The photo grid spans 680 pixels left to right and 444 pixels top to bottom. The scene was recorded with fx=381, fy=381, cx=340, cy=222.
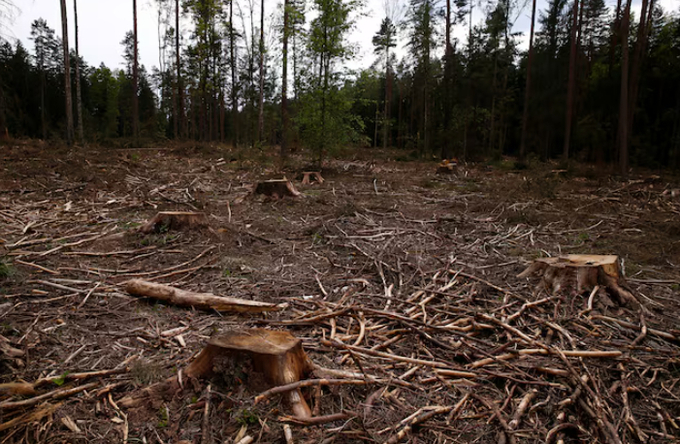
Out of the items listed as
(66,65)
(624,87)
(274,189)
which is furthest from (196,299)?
(66,65)

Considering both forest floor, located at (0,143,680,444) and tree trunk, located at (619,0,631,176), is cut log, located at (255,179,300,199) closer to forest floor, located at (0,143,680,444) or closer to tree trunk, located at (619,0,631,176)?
forest floor, located at (0,143,680,444)

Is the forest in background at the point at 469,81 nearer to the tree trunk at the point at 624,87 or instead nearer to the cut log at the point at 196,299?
the tree trunk at the point at 624,87

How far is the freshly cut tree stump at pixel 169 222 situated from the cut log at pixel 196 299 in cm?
224

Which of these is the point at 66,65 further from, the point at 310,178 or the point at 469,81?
the point at 469,81

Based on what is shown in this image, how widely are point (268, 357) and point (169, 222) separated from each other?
4.58 meters

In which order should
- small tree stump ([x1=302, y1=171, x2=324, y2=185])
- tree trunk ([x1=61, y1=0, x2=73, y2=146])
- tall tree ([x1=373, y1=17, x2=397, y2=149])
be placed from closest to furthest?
small tree stump ([x1=302, y1=171, x2=324, y2=185]) < tree trunk ([x1=61, y1=0, x2=73, y2=146]) < tall tree ([x1=373, y1=17, x2=397, y2=149])

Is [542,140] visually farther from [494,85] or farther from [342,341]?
[342,341]

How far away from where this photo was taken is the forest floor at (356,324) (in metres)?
2.15

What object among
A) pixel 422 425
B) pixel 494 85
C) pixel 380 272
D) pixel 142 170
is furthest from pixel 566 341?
pixel 494 85

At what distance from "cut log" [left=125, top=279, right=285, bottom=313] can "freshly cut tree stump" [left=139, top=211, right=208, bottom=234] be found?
7.36ft

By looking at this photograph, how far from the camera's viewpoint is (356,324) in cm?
341

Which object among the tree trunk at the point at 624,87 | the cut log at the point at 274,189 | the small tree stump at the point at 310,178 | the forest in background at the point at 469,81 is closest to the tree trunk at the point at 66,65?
the forest in background at the point at 469,81

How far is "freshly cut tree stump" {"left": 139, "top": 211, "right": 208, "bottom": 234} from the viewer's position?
6052 millimetres

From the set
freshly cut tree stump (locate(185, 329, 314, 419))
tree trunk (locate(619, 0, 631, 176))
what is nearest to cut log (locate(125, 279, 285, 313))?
freshly cut tree stump (locate(185, 329, 314, 419))
